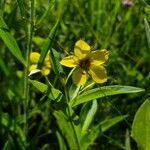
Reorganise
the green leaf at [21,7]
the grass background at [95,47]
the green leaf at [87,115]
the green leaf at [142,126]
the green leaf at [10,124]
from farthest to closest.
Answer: the grass background at [95,47] → the green leaf at [10,124] → the green leaf at [87,115] → the green leaf at [21,7] → the green leaf at [142,126]

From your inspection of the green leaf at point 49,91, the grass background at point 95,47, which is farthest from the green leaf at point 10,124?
the green leaf at point 49,91

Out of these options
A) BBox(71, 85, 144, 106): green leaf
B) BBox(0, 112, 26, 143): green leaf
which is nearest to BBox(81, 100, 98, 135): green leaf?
BBox(71, 85, 144, 106): green leaf

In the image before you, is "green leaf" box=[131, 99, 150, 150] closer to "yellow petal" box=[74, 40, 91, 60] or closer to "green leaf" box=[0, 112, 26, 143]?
"yellow petal" box=[74, 40, 91, 60]

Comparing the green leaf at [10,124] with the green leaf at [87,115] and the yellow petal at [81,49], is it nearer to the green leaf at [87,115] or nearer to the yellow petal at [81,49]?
the green leaf at [87,115]

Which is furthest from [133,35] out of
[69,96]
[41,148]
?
[69,96]

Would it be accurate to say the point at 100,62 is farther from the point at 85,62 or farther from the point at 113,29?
the point at 113,29

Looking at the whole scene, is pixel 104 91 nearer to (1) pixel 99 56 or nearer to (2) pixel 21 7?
(1) pixel 99 56

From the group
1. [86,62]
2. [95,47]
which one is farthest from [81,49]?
[95,47]

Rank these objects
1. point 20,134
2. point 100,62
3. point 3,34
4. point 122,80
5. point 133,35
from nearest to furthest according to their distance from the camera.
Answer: point 100,62
point 3,34
point 20,134
point 122,80
point 133,35
